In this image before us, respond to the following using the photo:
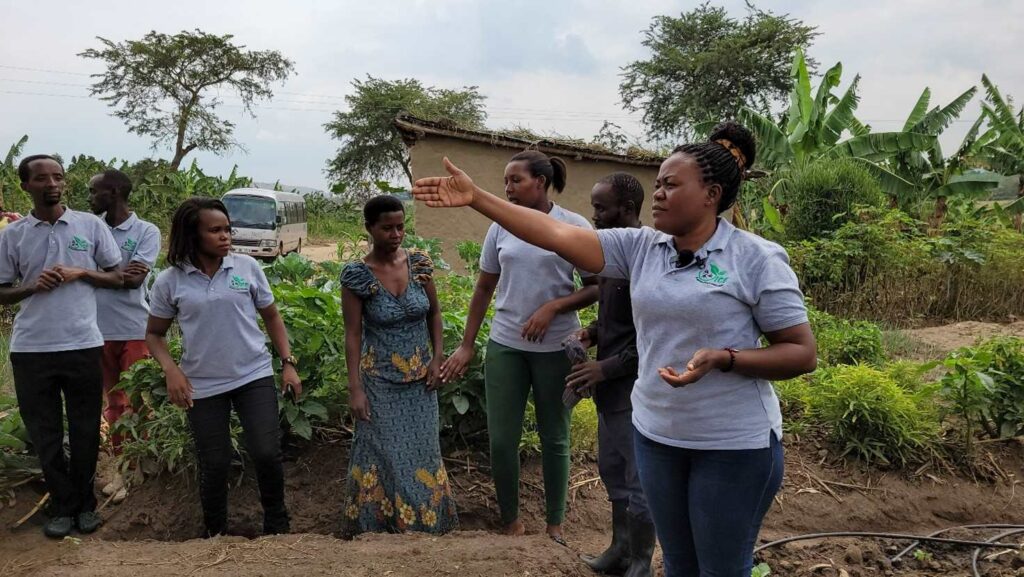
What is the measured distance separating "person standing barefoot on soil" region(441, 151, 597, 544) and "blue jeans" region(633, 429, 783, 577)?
3.87 feet

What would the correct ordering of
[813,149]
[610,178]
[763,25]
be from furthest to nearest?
[763,25] < [813,149] < [610,178]

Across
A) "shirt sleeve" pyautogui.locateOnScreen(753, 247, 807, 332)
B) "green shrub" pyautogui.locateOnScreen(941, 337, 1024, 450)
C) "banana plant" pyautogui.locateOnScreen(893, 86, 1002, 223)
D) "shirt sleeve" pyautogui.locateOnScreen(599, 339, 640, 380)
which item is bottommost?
"green shrub" pyautogui.locateOnScreen(941, 337, 1024, 450)

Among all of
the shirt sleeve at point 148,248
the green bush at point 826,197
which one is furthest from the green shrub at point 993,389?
the green bush at point 826,197

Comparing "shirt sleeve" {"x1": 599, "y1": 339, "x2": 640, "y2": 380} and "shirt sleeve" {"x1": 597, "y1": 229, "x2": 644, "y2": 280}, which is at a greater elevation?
"shirt sleeve" {"x1": 597, "y1": 229, "x2": 644, "y2": 280}

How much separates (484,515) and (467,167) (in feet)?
23.9

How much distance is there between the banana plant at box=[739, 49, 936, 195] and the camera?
13.5m

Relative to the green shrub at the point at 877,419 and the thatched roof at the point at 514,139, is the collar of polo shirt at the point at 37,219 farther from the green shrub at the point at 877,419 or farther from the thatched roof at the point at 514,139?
the thatched roof at the point at 514,139

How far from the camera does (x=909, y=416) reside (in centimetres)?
446

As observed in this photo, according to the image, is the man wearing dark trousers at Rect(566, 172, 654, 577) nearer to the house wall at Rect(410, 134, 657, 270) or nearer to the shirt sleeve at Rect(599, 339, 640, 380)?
the shirt sleeve at Rect(599, 339, 640, 380)

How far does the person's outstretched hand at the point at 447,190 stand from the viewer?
84.4 inches

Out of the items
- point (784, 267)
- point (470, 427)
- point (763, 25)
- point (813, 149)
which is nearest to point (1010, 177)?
point (813, 149)

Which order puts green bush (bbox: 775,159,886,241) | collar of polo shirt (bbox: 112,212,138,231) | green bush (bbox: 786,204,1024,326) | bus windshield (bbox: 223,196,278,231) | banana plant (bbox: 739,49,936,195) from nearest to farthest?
collar of polo shirt (bbox: 112,212,138,231) < green bush (bbox: 786,204,1024,326) < green bush (bbox: 775,159,886,241) < banana plant (bbox: 739,49,936,195) < bus windshield (bbox: 223,196,278,231)

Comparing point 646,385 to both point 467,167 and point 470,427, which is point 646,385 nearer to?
point 470,427

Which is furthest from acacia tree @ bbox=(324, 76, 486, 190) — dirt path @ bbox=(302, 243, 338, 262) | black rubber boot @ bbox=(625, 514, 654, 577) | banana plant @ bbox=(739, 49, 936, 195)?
black rubber boot @ bbox=(625, 514, 654, 577)
